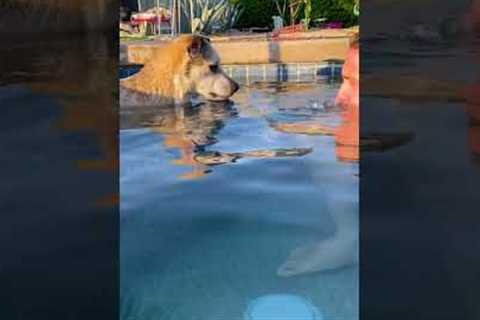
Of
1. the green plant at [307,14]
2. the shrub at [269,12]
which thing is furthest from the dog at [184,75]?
the green plant at [307,14]

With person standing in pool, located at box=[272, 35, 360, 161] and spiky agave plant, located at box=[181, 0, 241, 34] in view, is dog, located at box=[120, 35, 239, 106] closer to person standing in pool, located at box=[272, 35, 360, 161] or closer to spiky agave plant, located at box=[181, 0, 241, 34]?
person standing in pool, located at box=[272, 35, 360, 161]

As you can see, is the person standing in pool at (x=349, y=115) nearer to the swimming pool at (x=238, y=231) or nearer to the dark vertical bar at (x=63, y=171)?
the swimming pool at (x=238, y=231)

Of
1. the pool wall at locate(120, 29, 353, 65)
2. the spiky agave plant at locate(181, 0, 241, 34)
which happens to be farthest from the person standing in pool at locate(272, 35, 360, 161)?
the spiky agave plant at locate(181, 0, 241, 34)

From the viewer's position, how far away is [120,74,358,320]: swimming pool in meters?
0.93

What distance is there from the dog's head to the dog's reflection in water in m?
0.07

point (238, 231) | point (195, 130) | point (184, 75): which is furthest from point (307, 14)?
point (238, 231)

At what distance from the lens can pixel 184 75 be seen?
10.2 ft

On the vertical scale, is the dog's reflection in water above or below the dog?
below

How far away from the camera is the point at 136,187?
1313mm

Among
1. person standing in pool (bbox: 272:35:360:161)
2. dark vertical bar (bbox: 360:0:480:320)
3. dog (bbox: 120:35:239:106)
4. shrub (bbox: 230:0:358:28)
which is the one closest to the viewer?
dark vertical bar (bbox: 360:0:480:320)

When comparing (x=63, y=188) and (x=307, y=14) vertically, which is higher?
(x=307, y=14)

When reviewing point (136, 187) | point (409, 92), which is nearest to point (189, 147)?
point (136, 187)

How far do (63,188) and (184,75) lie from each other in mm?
2335

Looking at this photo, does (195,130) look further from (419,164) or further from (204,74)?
(419,164)
